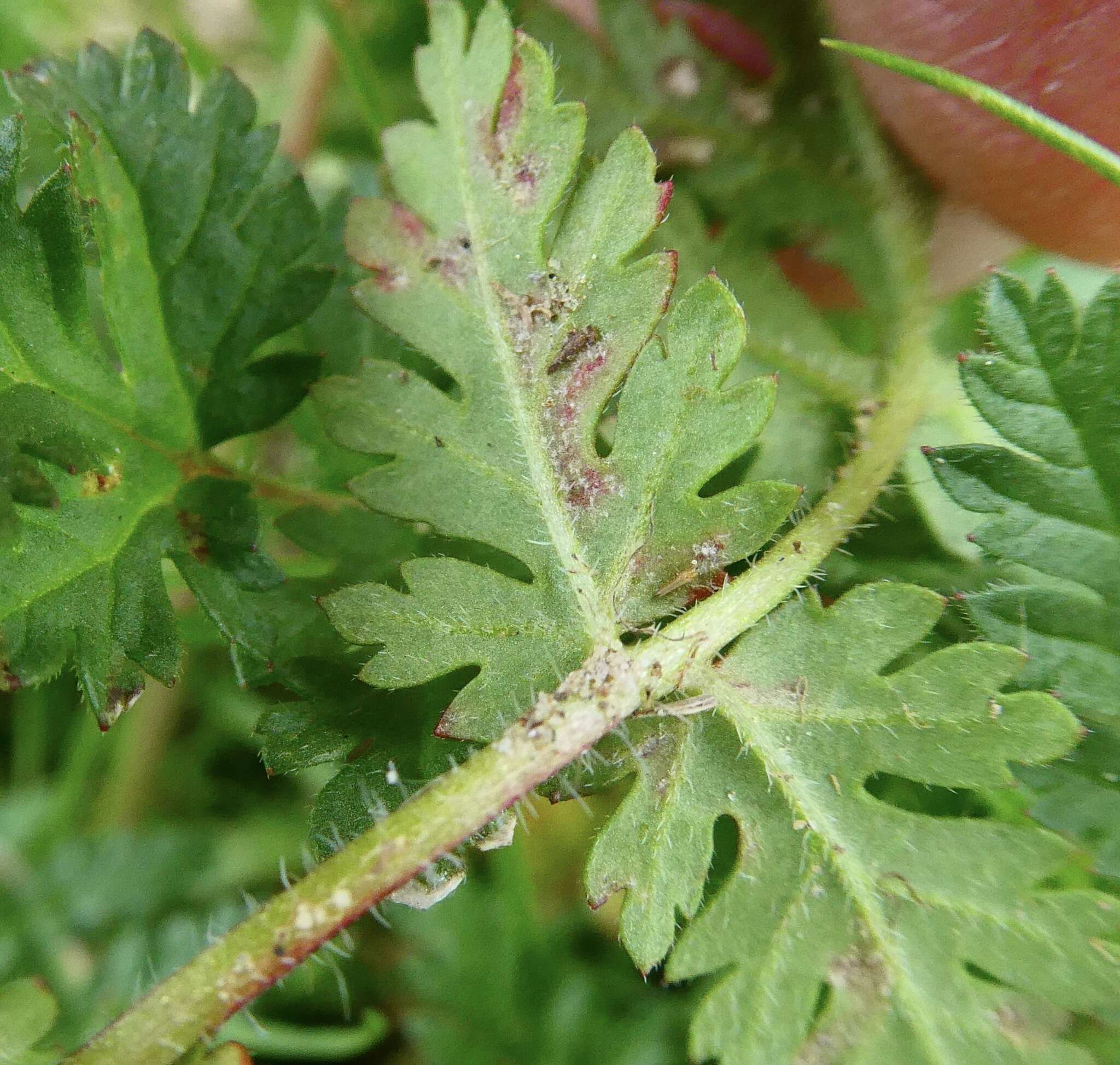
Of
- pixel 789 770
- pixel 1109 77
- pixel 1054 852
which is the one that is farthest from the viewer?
pixel 1109 77

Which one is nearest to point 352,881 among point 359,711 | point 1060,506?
point 359,711

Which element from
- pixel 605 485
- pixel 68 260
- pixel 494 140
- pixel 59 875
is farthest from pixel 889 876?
pixel 59 875

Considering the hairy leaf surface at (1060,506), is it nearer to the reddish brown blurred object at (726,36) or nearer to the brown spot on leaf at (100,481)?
the reddish brown blurred object at (726,36)

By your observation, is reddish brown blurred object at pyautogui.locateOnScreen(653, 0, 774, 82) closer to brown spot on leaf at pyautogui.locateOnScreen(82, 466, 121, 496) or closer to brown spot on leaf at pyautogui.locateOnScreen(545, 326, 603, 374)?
brown spot on leaf at pyautogui.locateOnScreen(545, 326, 603, 374)

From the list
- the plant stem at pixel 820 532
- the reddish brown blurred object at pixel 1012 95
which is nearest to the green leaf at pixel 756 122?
the reddish brown blurred object at pixel 1012 95

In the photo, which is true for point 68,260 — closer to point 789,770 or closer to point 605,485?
point 605,485

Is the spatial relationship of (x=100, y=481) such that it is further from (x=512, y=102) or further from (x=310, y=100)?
(x=310, y=100)

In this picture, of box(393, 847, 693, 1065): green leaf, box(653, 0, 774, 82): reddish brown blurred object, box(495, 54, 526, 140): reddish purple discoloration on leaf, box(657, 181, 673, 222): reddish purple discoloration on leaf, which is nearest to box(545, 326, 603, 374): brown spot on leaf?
box(657, 181, 673, 222): reddish purple discoloration on leaf
